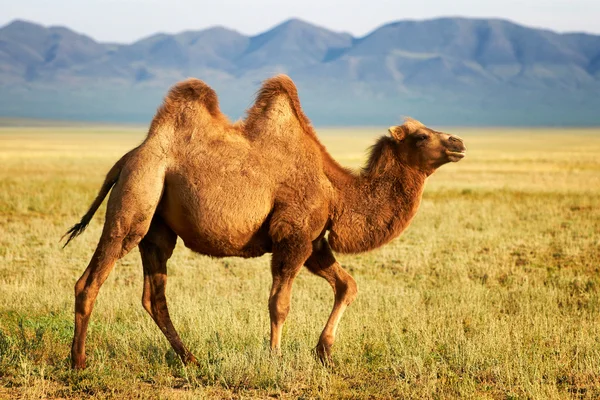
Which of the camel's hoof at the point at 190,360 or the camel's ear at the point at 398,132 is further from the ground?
the camel's ear at the point at 398,132

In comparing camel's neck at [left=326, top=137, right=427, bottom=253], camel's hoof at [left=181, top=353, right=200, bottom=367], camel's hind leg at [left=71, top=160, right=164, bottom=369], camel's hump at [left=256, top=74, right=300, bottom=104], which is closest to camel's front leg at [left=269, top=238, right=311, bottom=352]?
camel's neck at [left=326, top=137, right=427, bottom=253]

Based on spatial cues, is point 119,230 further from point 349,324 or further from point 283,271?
point 349,324

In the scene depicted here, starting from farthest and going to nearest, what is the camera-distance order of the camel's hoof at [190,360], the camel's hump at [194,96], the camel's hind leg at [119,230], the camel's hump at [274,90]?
the camel's hump at [274,90] < the camel's hump at [194,96] < the camel's hoof at [190,360] < the camel's hind leg at [119,230]

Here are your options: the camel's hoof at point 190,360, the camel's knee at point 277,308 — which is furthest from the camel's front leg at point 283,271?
the camel's hoof at point 190,360

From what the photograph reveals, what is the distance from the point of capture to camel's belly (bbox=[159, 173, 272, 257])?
23.8 ft

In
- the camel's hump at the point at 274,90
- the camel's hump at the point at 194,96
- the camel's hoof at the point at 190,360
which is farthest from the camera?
the camel's hump at the point at 274,90

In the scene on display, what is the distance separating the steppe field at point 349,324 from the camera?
6.86 m

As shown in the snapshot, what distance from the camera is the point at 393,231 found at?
24.8ft

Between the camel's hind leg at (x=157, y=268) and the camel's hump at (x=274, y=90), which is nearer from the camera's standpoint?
the camel's hind leg at (x=157, y=268)

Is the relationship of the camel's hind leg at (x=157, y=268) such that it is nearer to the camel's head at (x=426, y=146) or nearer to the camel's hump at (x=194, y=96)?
the camel's hump at (x=194, y=96)

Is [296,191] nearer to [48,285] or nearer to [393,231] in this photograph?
[393,231]

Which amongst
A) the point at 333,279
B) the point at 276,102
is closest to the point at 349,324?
the point at 333,279

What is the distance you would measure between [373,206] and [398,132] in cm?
74

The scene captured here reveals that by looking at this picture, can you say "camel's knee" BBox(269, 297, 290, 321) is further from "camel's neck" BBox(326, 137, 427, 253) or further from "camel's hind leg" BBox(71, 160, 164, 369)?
"camel's hind leg" BBox(71, 160, 164, 369)
